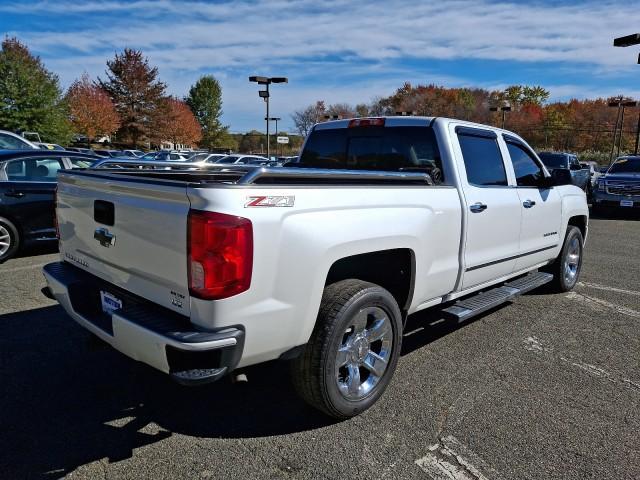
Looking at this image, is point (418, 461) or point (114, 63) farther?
point (114, 63)

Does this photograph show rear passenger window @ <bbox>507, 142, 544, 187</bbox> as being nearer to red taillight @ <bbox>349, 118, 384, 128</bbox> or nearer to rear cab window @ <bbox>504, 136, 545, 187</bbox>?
rear cab window @ <bbox>504, 136, 545, 187</bbox>

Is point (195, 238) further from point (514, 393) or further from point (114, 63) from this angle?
point (114, 63)

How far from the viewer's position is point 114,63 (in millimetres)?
59094

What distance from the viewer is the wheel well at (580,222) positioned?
5943 millimetres

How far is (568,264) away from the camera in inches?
231

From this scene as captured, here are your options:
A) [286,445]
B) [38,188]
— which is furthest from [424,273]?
[38,188]

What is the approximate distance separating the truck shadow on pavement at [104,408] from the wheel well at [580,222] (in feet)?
14.0

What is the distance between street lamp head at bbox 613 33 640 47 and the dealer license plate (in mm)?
18398

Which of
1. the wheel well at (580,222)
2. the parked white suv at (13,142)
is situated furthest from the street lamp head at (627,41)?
the parked white suv at (13,142)

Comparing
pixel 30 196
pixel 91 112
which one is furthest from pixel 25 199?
pixel 91 112

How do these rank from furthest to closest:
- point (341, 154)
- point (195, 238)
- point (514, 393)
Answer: point (341, 154), point (514, 393), point (195, 238)

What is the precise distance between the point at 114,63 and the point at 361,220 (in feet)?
215

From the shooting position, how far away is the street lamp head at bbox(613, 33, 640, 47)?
614 inches

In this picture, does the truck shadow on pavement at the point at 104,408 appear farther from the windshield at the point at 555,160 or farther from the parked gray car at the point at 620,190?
the windshield at the point at 555,160
